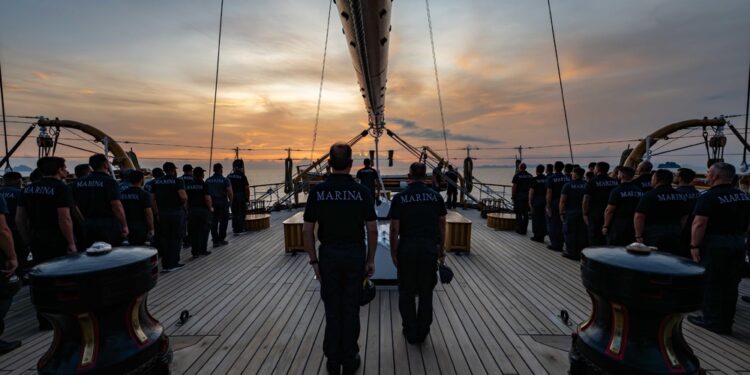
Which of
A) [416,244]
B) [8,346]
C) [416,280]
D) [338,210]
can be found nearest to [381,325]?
[416,280]

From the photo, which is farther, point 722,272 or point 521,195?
point 521,195

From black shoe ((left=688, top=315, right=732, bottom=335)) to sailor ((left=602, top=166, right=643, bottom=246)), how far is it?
144 centimetres

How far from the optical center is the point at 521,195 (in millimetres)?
9141

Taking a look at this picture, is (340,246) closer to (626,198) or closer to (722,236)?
(722,236)

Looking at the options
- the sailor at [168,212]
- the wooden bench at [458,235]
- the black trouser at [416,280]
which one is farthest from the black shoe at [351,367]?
the sailor at [168,212]

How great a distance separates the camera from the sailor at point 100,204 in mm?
4516

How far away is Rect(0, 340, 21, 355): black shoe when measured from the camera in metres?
3.45

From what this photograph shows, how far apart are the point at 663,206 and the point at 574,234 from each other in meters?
2.59

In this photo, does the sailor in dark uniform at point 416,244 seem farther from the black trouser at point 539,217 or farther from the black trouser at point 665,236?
the black trouser at point 539,217

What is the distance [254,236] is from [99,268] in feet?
→ 24.2

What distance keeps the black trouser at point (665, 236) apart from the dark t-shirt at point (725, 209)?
2.72 ft

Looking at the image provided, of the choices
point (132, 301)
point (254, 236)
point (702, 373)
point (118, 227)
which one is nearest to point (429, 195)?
point (702, 373)

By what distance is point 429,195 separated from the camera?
11.5 ft

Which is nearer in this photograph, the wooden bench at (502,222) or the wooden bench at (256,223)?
the wooden bench at (502,222)
